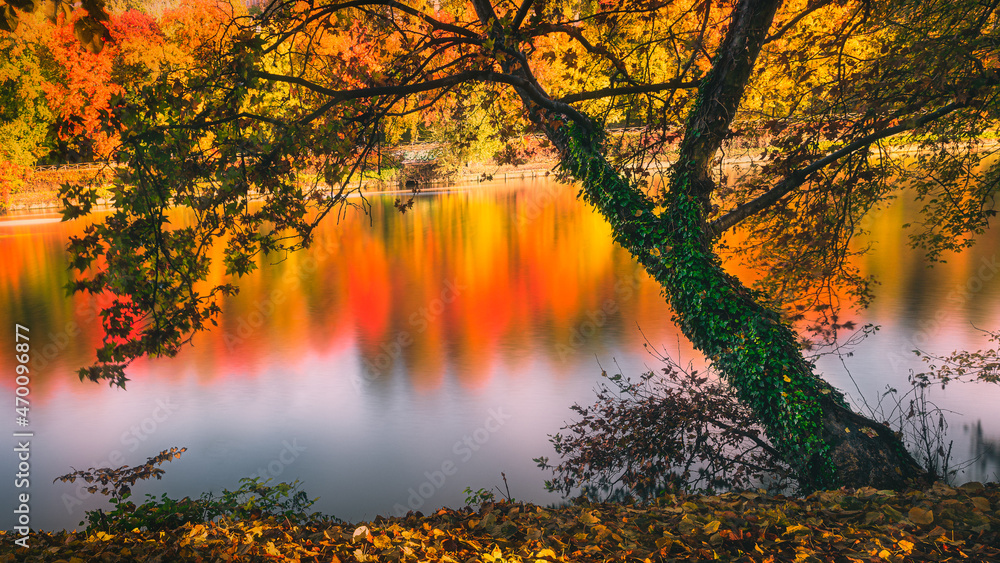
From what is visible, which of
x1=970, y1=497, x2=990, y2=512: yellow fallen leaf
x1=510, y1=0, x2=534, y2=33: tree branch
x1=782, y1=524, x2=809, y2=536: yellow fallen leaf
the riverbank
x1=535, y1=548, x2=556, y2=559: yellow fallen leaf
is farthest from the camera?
the riverbank

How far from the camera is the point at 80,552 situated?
4.30 metres

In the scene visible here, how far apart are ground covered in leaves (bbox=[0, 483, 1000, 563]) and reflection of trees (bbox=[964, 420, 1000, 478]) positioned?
3185 mm

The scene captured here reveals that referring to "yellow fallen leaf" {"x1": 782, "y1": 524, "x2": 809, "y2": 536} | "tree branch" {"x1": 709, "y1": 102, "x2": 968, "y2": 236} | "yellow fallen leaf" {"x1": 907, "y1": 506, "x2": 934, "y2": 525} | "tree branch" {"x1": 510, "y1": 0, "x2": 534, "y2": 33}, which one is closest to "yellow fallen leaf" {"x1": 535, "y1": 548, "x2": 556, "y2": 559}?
"yellow fallen leaf" {"x1": 782, "y1": 524, "x2": 809, "y2": 536}

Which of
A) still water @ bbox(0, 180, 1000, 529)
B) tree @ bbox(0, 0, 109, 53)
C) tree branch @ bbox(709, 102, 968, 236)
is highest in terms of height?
tree @ bbox(0, 0, 109, 53)

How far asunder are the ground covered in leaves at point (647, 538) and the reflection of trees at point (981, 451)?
10.5ft

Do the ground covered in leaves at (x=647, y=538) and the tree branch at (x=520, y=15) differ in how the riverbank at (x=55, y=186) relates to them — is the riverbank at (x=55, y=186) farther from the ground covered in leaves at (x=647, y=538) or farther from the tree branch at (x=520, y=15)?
the ground covered in leaves at (x=647, y=538)

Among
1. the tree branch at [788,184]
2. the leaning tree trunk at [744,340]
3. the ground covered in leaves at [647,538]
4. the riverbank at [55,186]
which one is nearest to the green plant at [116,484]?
the ground covered in leaves at [647,538]

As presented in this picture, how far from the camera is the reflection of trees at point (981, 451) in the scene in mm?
7750

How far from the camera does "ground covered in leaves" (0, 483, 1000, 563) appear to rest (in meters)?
4.07

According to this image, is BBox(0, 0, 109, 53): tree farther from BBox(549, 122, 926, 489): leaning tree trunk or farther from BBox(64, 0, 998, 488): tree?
BBox(549, 122, 926, 489): leaning tree trunk

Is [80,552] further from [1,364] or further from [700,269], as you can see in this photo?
[1,364]

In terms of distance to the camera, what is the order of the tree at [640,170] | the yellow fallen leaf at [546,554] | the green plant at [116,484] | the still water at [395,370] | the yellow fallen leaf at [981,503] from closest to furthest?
the yellow fallen leaf at [546,554]
the yellow fallen leaf at [981,503]
the green plant at [116,484]
the tree at [640,170]
the still water at [395,370]

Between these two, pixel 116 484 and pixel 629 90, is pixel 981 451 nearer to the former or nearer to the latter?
pixel 629 90

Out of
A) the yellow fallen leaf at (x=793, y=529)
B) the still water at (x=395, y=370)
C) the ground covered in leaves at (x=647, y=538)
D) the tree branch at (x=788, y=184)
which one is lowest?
the still water at (x=395, y=370)
